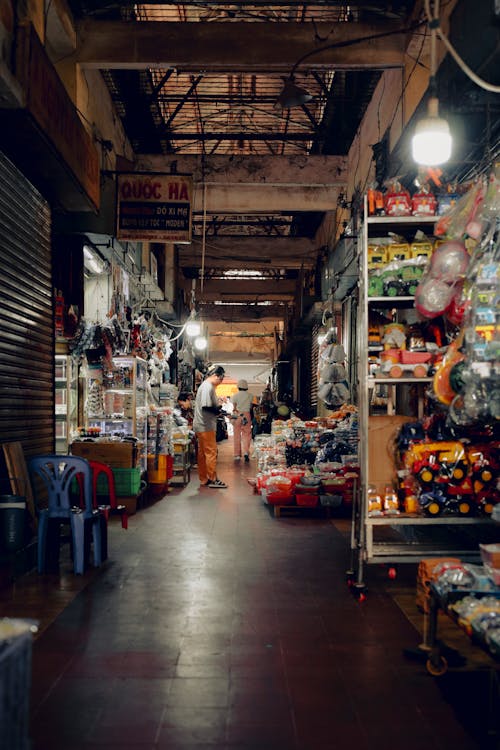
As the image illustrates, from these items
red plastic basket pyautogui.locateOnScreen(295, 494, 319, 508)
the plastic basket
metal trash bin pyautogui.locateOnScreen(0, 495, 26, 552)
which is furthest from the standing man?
metal trash bin pyautogui.locateOnScreen(0, 495, 26, 552)

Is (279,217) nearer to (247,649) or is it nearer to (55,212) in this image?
(55,212)

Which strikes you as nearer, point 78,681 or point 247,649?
point 78,681

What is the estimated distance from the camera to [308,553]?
635 centimetres

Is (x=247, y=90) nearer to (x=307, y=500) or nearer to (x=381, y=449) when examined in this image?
(x=307, y=500)

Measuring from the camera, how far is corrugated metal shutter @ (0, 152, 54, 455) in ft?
19.5

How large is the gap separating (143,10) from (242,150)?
4.59 meters

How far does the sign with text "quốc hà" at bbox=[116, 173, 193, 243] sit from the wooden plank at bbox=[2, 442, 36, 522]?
3.85 meters

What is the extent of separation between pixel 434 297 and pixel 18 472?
13.3 feet

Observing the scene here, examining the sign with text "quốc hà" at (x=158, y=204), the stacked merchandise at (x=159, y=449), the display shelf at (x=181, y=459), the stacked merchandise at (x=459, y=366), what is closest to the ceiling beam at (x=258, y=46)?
the sign with text "quốc hà" at (x=158, y=204)

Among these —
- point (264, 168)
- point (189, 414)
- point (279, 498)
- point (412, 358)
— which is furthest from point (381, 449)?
point (189, 414)

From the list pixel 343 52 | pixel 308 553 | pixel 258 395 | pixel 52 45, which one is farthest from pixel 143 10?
pixel 258 395

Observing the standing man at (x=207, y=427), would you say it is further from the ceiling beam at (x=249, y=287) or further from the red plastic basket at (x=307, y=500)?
the ceiling beam at (x=249, y=287)

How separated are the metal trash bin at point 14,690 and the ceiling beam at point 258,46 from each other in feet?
24.1

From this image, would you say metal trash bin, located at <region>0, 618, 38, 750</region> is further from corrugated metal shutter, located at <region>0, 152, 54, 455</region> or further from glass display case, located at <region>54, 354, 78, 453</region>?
glass display case, located at <region>54, 354, 78, 453</region>
